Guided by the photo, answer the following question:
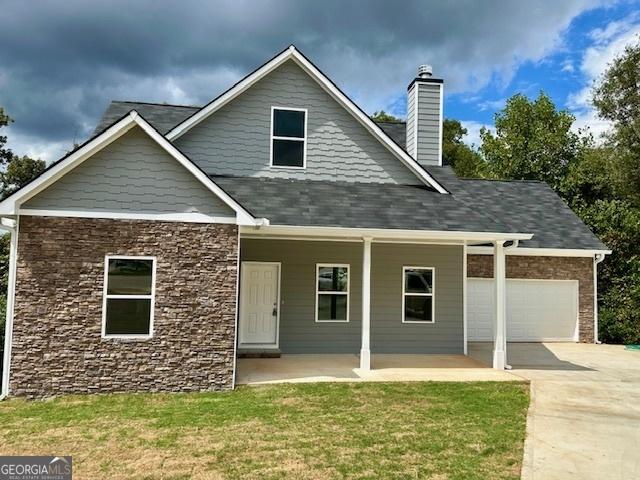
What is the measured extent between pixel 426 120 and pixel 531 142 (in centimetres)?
2081

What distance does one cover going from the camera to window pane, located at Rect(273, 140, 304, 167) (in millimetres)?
12664

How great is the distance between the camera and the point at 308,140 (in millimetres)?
12688

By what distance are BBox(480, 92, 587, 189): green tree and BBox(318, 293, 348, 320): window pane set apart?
72.8 ft

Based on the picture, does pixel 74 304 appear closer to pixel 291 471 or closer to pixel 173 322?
pixel 173 322

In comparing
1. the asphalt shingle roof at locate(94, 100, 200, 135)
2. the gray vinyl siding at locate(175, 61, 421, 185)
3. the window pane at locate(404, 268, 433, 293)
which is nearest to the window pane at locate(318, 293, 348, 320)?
the window pane at locate(404, 268, 433, 293)

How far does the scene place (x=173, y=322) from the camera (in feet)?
28.8

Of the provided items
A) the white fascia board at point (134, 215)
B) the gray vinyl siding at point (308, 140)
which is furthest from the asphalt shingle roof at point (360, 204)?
the white fascia board at point (134, 215)

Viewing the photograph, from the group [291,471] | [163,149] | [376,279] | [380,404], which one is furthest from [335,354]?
[291,471]

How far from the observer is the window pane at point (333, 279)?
12.9 meters

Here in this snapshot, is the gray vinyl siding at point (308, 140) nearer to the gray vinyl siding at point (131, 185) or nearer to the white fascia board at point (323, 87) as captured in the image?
the white fascia board at point (323, 87)

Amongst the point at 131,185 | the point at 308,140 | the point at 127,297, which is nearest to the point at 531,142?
the point at 308,140

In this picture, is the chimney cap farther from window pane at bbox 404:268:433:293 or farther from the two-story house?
window pane at bbox 404:268:433:293

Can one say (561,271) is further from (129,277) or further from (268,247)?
(129,277)

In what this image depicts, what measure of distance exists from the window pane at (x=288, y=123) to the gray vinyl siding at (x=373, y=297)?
2.72 m
